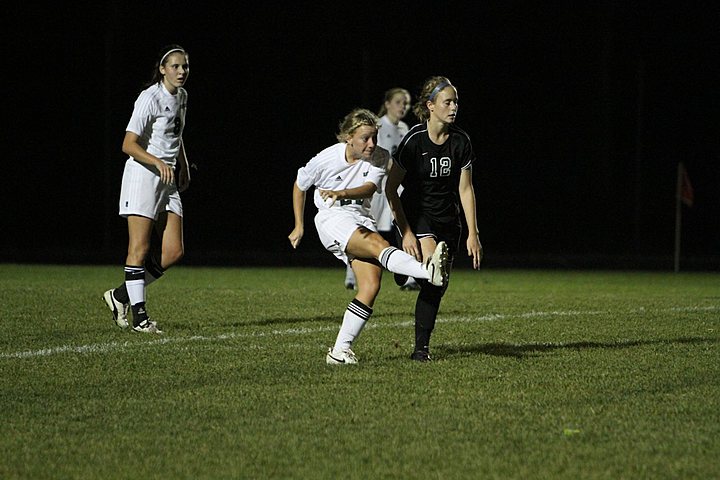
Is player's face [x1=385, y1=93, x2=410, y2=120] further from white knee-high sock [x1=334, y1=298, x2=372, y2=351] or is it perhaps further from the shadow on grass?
white knee-high sock [x1=334, y1=298, x2=372, y2=351]

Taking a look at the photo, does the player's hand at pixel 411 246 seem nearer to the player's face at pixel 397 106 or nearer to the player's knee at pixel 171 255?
the player's knee at pixel 171 255

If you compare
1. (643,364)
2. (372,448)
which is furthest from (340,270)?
(372,448)

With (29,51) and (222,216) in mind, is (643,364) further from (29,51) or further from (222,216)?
(29,51)

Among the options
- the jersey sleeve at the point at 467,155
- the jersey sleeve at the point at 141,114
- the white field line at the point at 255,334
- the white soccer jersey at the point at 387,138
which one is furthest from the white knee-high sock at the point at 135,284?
the white soccer jersey at the point at 387,138

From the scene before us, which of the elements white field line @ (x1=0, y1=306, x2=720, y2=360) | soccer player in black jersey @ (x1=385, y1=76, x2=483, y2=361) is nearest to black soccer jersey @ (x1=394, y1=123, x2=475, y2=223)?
soccer player in black jersey @ (x1=385, y1=76, x2=483, y2=361)

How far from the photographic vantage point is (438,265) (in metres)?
6.89

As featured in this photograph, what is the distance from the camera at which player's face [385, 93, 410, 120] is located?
1355cm

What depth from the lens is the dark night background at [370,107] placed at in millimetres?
26594

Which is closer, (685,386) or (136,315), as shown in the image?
(685,386)

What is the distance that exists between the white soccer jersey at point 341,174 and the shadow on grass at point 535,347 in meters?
1.18

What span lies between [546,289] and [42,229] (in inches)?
627

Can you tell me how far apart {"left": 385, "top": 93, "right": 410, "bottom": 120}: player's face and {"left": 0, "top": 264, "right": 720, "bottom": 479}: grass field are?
3.04m

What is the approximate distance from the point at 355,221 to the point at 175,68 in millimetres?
2336

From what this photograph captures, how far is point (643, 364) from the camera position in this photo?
24.0 feet
